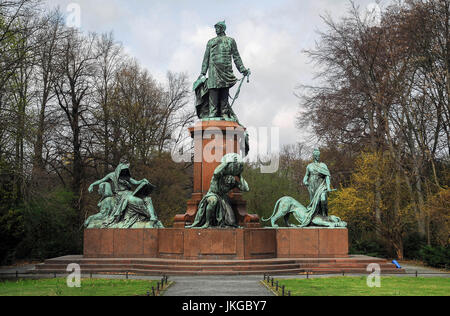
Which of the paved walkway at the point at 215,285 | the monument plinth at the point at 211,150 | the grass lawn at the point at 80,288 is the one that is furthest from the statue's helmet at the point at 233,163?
the grass lawn at the point at 80,288

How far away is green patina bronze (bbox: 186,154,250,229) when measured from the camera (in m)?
18.5

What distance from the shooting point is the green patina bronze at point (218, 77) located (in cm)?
2122

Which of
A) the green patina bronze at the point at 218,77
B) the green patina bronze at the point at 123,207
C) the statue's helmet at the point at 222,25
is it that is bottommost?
the green patina bronze at the point at 123,207

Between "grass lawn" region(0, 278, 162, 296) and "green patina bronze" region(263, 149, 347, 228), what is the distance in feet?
25.5

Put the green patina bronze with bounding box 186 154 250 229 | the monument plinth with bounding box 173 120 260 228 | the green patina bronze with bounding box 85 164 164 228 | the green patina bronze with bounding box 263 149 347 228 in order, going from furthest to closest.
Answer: the green patina bronze with bounding box 263 149 347 228 < the green patina bronze with bounding box 85 164 164 228 < the monument plinth with bounding box 173 120 260 228 < the green patina bronze with bounding box 186 154 250 229

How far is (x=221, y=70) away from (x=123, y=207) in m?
6.12

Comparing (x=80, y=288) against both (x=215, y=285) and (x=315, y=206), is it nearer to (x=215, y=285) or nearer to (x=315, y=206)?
(x=215, y=285)

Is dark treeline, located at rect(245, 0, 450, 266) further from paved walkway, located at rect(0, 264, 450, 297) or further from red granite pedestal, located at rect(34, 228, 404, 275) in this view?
paved walkway, located at rect(0, 264, 450, 297)

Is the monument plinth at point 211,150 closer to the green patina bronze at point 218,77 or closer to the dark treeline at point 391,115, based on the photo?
the green patina bronze at point 218,77

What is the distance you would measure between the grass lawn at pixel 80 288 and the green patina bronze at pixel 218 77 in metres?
8.47

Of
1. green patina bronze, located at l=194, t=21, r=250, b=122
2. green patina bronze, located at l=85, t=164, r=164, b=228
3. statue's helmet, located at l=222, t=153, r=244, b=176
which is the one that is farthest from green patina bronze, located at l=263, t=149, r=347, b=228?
green patina bronze, located at l=85, t=164, r=164, b=228

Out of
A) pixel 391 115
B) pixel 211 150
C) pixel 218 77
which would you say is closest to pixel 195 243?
pixel 211 150

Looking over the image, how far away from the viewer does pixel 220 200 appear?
18656mm

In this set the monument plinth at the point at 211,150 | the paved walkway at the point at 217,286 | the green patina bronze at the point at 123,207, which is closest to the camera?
the paved walkway at the point at 217,286
